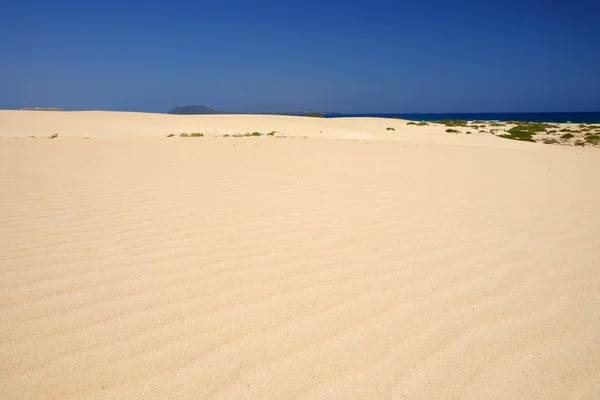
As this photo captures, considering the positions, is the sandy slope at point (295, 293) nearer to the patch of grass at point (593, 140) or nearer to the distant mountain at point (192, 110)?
the patch of grass at point (593, 140)

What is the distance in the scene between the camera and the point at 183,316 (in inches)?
87.7

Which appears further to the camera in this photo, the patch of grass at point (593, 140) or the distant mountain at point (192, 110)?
the distant mountain at point (192, 110)

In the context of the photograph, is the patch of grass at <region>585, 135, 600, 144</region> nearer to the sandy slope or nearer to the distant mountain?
the sandy slope

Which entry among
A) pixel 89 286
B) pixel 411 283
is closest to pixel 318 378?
pixel 411 283

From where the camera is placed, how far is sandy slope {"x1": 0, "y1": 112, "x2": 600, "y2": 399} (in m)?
1.78

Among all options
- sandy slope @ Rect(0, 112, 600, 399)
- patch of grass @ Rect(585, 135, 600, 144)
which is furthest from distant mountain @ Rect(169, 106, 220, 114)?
sandy slope @ Rect(0, 112, 600, 399)

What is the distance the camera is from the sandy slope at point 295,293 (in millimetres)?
1784

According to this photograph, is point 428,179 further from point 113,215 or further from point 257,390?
point 257,390

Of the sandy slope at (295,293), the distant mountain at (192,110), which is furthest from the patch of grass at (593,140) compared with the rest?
the distant mountain at (192,110)

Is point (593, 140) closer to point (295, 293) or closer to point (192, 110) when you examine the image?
point (295, 293)

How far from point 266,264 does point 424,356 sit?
1334mm

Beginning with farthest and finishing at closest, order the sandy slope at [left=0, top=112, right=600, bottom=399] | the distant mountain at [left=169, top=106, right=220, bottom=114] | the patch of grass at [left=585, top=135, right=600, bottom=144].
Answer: the distant mountain at [left=169, top=106, right=220, bottom=114]
the patch of grass at [left=585, top=135, right=600, bottom=144]
the sandy slope at [left=0, top=112, right=600, bottom=399]

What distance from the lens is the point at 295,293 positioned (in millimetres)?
2512

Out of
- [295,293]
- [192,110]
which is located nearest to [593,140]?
[295,293]
